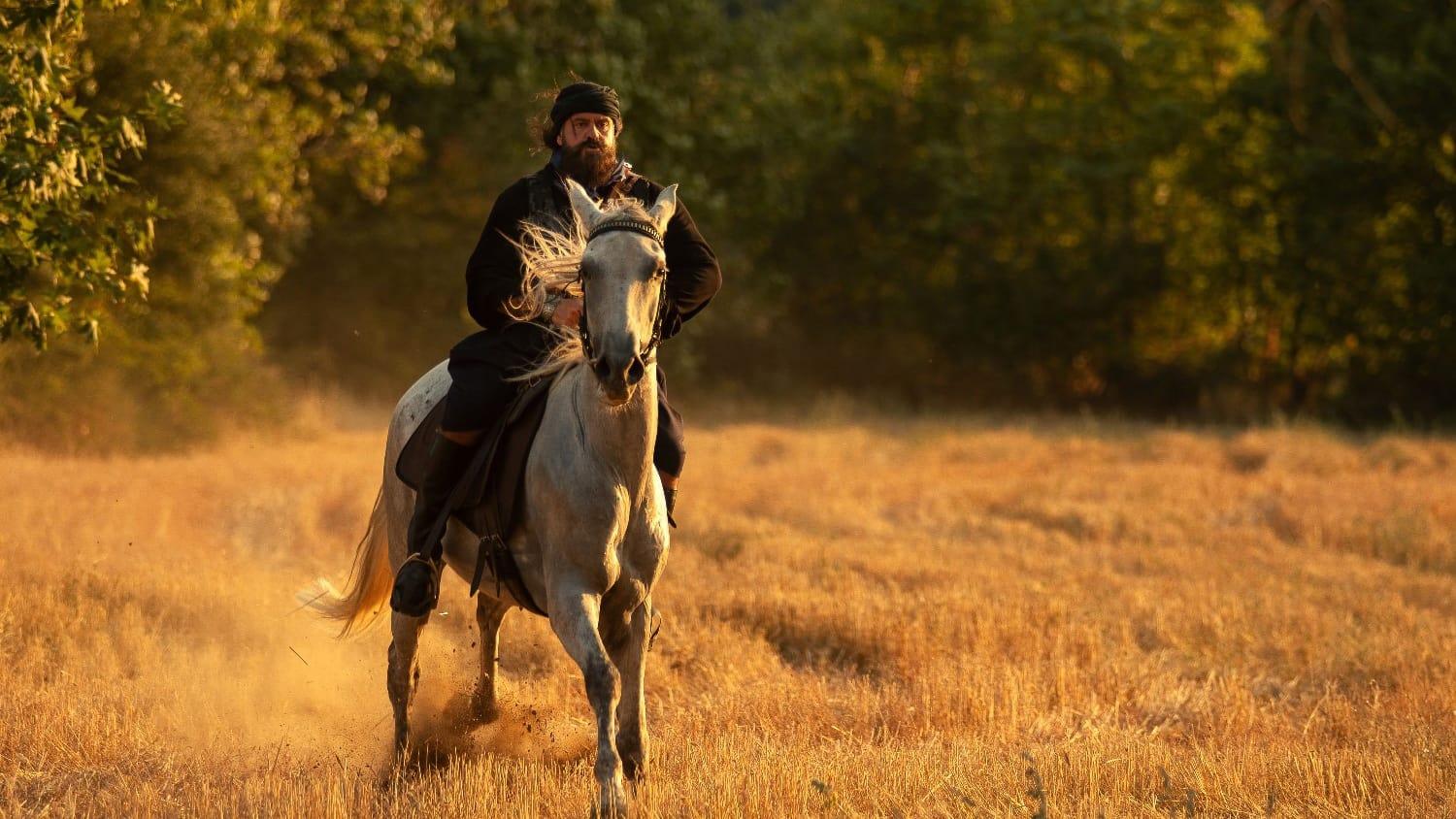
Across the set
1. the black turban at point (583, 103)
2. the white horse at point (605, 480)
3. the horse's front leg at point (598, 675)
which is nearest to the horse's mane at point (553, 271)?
the white horse at point (605, 480)

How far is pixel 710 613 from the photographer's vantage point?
10.8 meters

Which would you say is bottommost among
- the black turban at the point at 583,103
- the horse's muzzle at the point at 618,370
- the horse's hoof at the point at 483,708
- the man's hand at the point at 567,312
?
the horse's hoof at the point at 483,708

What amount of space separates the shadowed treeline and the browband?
15.8m

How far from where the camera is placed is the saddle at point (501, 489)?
6695mm

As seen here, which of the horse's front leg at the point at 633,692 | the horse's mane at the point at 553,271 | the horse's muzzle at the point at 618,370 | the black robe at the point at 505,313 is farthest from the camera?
the black robe at the point at 505,313

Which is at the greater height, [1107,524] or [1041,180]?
[1041,180]

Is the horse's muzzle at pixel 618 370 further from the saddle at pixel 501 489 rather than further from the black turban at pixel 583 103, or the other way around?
the black turban at pixel 583 103

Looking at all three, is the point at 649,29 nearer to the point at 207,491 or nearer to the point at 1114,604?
the point at 207,491

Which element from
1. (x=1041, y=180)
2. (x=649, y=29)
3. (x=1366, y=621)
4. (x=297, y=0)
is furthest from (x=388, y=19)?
(x=1366, y=621)

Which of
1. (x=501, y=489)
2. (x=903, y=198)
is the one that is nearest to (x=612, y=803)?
(x=501, y=489)

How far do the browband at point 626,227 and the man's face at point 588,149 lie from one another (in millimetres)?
1221

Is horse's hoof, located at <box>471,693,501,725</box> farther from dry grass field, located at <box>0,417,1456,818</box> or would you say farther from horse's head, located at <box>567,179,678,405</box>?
horse's head, located at <box>567,179,678,405</box>

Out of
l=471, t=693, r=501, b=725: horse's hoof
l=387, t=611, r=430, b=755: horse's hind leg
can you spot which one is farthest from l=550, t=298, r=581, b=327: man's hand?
l=471, t=693, r=501, b=725: horse's hoof

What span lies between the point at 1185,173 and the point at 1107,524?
19.1 metres
